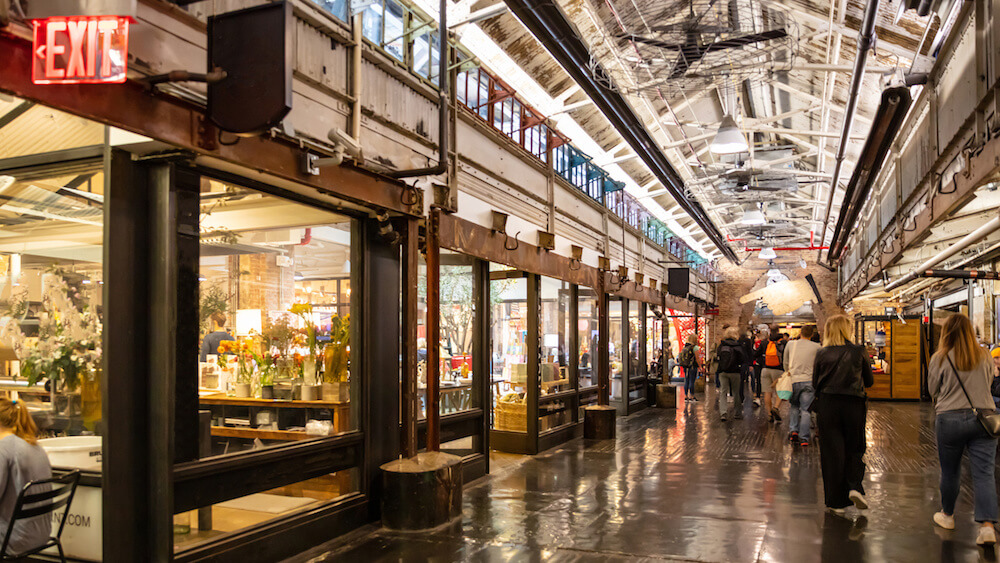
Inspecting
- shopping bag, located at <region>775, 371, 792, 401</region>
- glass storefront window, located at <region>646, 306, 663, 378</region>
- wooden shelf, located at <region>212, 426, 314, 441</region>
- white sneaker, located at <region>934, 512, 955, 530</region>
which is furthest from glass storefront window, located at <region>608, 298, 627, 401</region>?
wooden shelf, located at <region>212, 426, 314, 441</region>

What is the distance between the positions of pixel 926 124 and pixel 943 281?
982cm

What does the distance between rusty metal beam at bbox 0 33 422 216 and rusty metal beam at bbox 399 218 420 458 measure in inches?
31.3

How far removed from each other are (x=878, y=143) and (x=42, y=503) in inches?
311

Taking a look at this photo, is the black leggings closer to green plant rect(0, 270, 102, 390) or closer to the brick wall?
green plant rect(0, 270, 102, 390)

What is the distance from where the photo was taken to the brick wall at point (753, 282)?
105ft

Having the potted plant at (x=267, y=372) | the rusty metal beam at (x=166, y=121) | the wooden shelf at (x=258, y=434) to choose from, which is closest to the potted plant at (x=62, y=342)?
the wooden shelf at (x=258, y=434)

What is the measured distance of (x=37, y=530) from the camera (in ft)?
13.3

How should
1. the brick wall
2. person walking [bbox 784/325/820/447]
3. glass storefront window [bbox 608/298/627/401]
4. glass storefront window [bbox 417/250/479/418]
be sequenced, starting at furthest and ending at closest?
the brick wall
glass storefront window [bbox 608/298/627/401]
person walking [bbox 784/325/820/447]
glass storefront window [bbox 417/250/479/418]

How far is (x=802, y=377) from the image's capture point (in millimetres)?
9773

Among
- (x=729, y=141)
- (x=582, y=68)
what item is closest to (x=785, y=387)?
(x=729, y=141)

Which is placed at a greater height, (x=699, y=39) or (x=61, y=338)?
(x=699, y=39)

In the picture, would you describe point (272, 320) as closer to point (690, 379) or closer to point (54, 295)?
point (54, 295)

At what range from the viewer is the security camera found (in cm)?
524

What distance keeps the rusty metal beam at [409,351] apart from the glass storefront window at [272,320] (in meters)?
0.47
